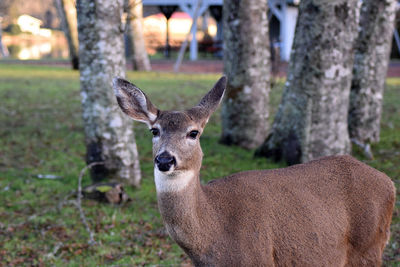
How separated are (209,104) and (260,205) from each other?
0.83m

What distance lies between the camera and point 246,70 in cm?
861

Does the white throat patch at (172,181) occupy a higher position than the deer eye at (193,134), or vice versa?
the deer eye at (193,134)

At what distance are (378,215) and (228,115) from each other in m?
5.20

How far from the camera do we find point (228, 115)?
8797 mm

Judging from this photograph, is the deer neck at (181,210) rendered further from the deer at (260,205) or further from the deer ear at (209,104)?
the deer ear at (209,104)

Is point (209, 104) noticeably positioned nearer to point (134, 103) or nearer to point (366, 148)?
point (134, 103)

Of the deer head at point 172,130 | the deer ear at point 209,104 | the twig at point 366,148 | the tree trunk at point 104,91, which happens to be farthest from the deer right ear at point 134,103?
the twig at point 366,148

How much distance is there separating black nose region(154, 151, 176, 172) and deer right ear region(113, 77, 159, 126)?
1.69 feet

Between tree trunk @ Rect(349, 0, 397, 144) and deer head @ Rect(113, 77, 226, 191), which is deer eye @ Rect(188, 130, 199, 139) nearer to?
deer head @ Rect(113, 77, 226, 191)

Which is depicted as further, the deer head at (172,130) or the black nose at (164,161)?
the deer head at (172,130)

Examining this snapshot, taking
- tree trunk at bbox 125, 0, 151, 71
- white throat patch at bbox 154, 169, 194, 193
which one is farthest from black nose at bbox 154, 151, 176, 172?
tree trunk at bbox 125, 0, 151, 71

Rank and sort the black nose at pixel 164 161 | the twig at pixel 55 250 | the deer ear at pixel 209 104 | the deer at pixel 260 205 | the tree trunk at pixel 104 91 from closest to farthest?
the black nose at pixel 164 161 < the deer at pixel 260 205 < the deer ear at pixel 209 104 < the twig at pixel 55 250 < the tree trunk at pixel 104 91

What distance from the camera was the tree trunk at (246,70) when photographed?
855 centimetres

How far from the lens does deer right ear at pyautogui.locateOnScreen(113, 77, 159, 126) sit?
12.1 feet
